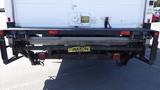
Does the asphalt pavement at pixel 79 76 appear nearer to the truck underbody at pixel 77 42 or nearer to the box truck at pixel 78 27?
the truck underbody at pixel 77 42

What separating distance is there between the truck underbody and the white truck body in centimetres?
33

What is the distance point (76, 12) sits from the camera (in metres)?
5.80

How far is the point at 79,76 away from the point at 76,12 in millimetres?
1776

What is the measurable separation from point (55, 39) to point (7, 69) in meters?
2.59

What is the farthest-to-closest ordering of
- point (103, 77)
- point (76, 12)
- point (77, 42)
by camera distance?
point (103, 77) < point (76, 12) < point (77, 42)

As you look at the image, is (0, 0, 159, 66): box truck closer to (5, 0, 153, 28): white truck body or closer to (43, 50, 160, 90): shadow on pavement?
(5, 0, 153, 28): white truck body

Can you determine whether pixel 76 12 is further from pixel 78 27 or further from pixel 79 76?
pixel 79 76

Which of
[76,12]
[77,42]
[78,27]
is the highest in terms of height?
[76,12]

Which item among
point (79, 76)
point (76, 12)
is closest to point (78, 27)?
point (76, 12)

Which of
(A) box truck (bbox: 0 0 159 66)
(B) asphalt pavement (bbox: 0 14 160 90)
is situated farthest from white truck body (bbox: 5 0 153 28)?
(B) asphalt pavement (bbox: 0 14 160 90)

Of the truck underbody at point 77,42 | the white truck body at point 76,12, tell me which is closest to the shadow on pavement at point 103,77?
the truck underbody at point 77,42

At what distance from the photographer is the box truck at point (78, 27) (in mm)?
5602

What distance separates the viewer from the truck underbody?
18.0ft

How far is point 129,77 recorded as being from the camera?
6.77m
